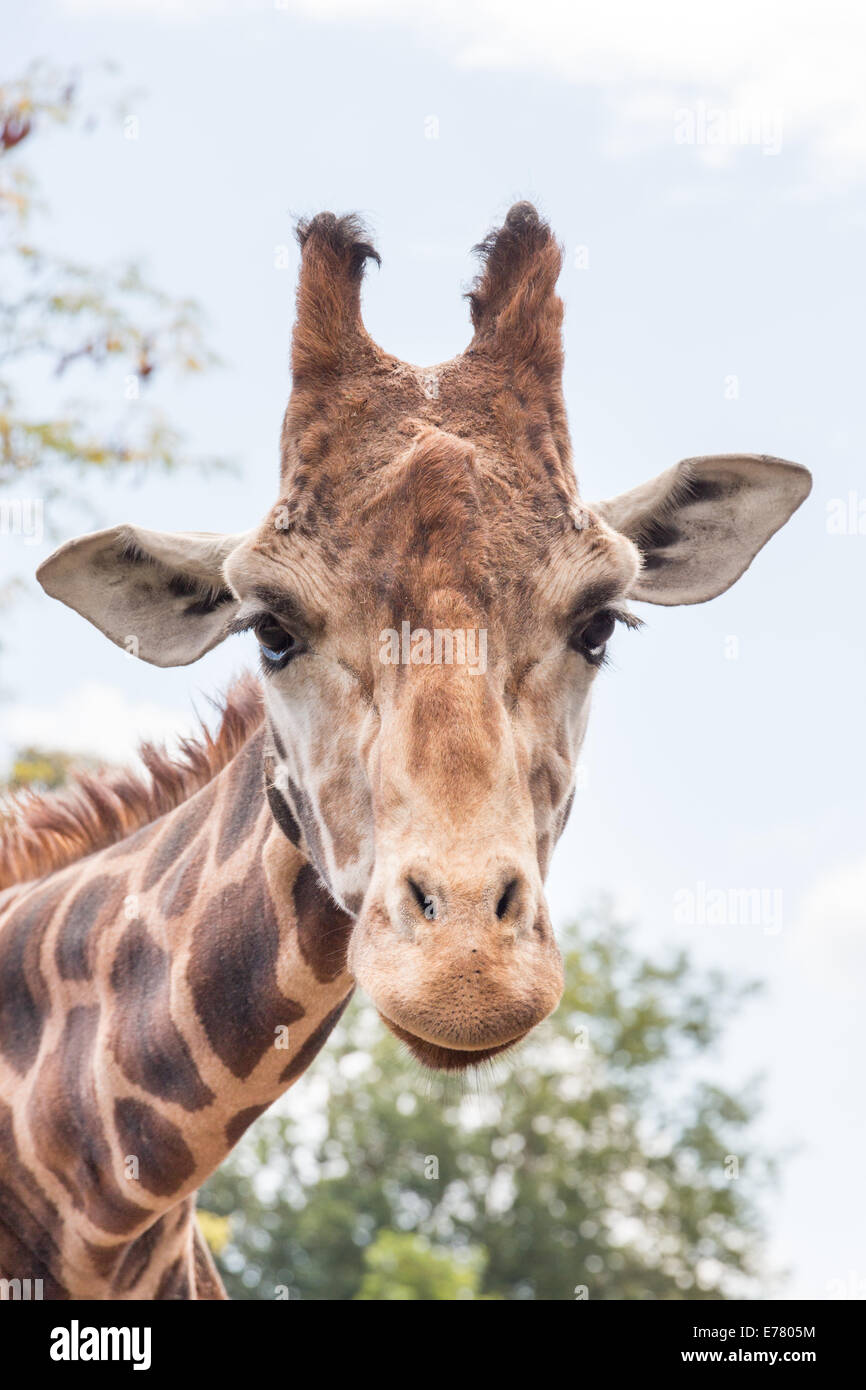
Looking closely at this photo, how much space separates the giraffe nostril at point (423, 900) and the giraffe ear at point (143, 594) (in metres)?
1.76

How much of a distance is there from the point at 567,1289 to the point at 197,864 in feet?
122

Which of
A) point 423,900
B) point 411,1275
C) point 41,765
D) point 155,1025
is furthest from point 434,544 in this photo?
point 411,1275

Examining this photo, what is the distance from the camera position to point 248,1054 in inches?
193

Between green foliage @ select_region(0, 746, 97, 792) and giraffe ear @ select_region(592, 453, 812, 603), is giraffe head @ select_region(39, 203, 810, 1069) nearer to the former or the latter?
giraffe ear @ select_region(592, 453, 812, 603)

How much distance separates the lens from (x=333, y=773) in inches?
171

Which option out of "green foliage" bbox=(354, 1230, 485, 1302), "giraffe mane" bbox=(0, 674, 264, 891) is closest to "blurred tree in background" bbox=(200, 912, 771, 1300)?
"green foliage" bbox=(354, 1230, 485, 1302)

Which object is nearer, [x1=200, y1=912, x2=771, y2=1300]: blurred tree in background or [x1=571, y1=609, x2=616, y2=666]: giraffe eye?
[x1=571, y1=609, x2=616, y2=666]: giraffe eye

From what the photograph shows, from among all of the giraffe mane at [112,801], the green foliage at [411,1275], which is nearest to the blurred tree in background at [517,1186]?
the green foliage at [411,1275]

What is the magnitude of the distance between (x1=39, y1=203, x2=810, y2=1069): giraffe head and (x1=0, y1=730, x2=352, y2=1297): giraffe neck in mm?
396

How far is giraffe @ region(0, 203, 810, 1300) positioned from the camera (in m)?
3.81

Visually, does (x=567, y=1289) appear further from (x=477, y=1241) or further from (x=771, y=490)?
(x=771, y=490)

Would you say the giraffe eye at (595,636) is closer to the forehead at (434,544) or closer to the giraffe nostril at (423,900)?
the forehead at (434,544)

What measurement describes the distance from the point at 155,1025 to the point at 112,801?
1277 millimetres
